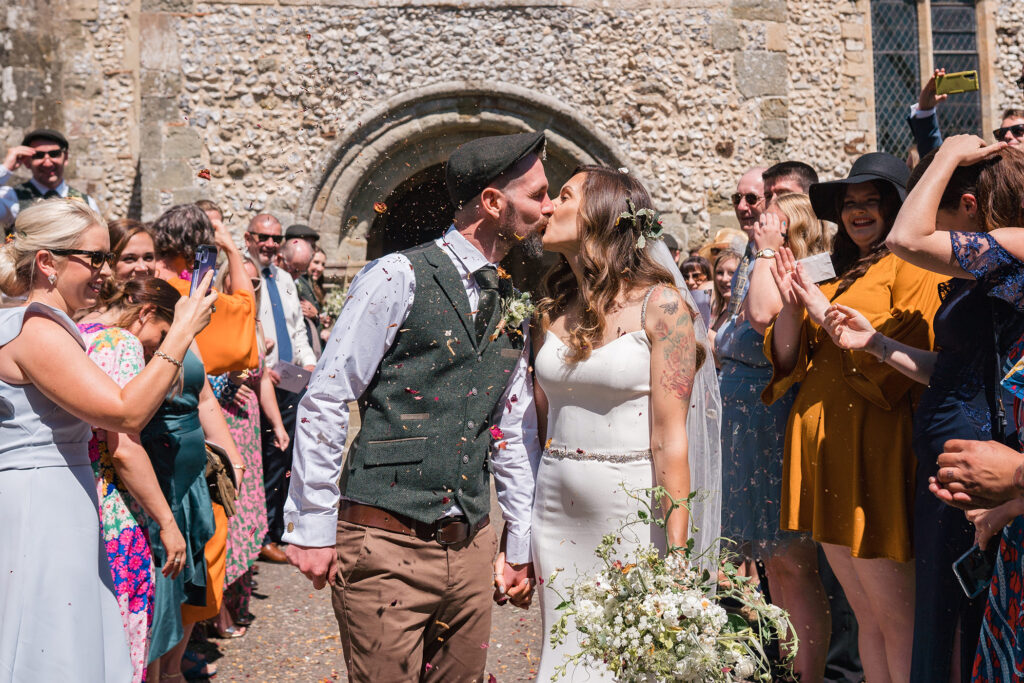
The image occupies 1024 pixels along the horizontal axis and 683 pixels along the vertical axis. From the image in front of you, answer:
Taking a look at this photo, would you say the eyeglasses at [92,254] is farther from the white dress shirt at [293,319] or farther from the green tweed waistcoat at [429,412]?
the white dress shirt at [293,319]

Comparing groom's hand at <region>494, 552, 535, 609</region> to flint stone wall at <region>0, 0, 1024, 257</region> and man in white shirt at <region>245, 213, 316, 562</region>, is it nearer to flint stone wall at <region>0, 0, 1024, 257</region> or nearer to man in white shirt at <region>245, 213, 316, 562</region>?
man in white shirt at <region>245, 213, 316, 562</region>

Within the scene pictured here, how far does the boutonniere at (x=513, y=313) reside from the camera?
8.22 ft

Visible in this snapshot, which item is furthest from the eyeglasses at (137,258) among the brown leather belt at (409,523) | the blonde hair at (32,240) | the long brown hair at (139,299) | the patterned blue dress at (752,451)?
the patterned blue dress at (752,451)

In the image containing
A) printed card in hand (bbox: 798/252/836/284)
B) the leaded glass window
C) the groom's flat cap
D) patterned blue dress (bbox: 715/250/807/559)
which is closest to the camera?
the groom's flat cap

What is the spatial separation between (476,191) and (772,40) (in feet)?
28.5

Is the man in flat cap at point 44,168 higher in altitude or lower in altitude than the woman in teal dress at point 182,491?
higher

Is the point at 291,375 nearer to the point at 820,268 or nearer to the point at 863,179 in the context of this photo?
the point at 820,268

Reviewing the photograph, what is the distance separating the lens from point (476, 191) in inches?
98.0

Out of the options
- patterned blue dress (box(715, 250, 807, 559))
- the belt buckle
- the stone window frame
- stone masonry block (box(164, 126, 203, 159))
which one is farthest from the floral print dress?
the stone window frame

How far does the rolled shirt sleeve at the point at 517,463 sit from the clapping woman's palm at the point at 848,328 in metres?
1.09

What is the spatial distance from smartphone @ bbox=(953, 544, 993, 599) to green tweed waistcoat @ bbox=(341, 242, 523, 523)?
1.29 meters

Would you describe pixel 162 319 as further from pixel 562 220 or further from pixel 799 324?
pixel 799 324

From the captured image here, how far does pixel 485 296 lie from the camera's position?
8.11 feet

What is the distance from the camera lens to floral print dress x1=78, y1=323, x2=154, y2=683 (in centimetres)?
292
